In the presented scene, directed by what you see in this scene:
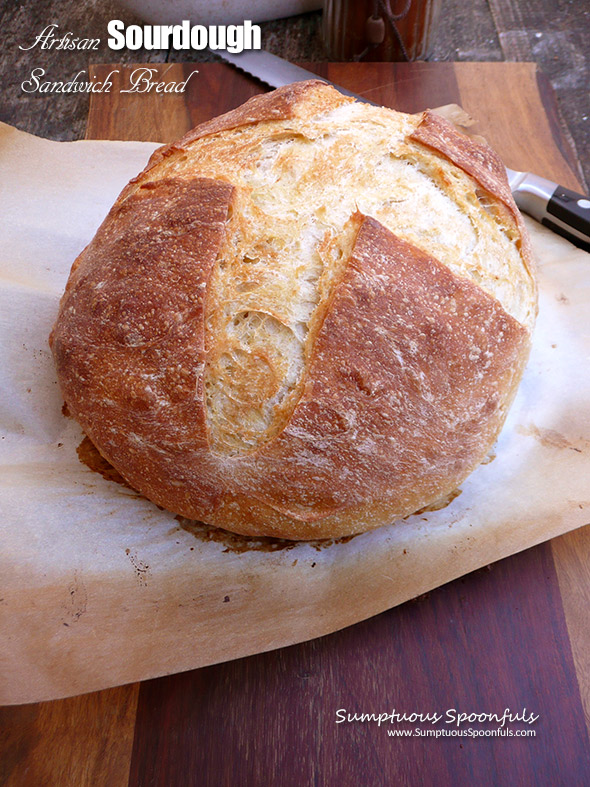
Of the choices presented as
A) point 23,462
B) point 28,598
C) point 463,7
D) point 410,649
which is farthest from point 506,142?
A: point 28,598

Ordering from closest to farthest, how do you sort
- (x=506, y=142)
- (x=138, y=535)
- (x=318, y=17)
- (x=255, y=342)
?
(x=255, y=342), (x=138, y=535), (x=506, y=142), (x=318, y=17)

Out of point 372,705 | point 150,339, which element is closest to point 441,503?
point 372,705

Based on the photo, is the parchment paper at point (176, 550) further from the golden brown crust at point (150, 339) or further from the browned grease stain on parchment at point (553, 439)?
the golden brown crust at point (150, 339)

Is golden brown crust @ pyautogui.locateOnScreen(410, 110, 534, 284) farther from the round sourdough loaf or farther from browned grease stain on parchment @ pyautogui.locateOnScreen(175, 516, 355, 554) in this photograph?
browned grease stain on parchment @ pyautogui.locateOnScreen(175, 516, 355, 554)

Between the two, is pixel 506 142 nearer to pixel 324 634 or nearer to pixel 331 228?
pixel 331 228

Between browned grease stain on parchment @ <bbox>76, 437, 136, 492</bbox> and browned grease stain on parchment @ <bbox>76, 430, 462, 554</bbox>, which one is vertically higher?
Result: browned grease stain on parchment @ <bbox>76, 437, 136, 492</bbox>

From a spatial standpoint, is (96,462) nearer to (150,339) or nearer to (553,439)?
(150,339)

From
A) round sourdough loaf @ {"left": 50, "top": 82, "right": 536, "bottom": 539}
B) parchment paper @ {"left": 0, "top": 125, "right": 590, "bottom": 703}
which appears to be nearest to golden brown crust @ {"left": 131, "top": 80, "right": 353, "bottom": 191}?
round sourdough loaf @ {"left": 50, "top": 82, "right": 536, "bottom": 539}
